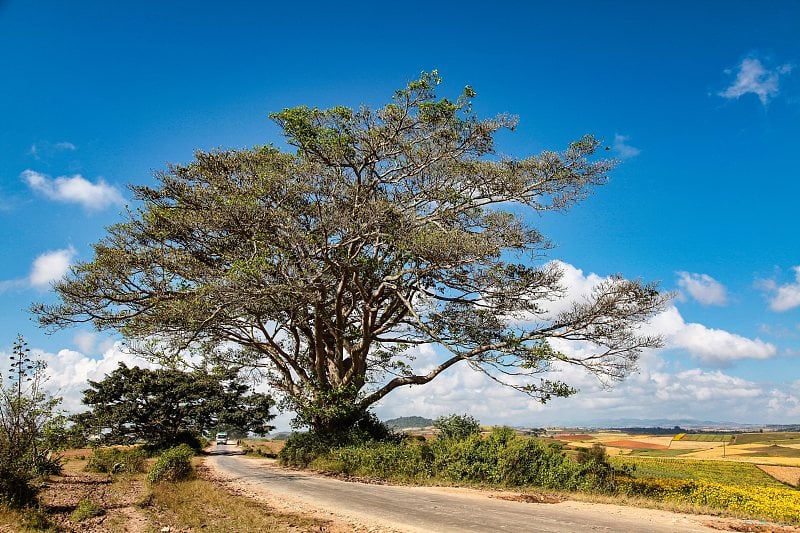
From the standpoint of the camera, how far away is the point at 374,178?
754 inches

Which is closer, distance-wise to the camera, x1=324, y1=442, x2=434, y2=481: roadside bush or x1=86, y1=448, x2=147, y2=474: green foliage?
x1=324, y1=442, x2=434, y2=481: roadside bush

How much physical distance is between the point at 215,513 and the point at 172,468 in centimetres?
624

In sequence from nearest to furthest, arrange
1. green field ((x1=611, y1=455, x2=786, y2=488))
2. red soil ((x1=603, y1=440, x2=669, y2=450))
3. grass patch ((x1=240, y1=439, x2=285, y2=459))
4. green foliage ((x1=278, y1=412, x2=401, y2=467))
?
green foliage ((x1=278, y1=412, x2=401, y2=467)) → green field ((x1=611, y1=455, x2=786, y2=488)) → grass patch ((x1=240, y1=439, x2=285, y2=459)) → red soil ((x1=603, y1=440, x2=669, y2=450))

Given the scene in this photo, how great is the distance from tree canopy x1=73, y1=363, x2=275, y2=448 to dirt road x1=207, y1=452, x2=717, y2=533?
2335 centimetres

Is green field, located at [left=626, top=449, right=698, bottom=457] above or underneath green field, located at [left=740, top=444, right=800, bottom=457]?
underneath

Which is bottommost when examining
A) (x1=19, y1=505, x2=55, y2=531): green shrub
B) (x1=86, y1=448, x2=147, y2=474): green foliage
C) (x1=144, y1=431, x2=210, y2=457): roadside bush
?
(x1=144, y1=431, x2=210, y2=457): roadside bush

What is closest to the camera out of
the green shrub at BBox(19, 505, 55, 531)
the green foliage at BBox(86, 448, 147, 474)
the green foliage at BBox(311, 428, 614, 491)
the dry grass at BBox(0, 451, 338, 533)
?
the green shrub at BBox(19, 505, 55, 531)

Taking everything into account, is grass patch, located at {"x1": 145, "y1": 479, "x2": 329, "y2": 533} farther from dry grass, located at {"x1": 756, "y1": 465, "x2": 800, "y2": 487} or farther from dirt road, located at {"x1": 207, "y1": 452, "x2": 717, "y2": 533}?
dry grass, located at {"x1": 756, "y1": 465, "x2": 800, "y2": 487}

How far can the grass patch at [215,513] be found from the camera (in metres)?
9.47

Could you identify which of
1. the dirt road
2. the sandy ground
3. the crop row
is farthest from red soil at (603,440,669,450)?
the dirt road

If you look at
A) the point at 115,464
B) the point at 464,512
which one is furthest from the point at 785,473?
the point at 115,464

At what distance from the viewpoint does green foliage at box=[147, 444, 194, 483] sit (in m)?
15.9

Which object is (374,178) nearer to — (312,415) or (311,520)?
(312,415)

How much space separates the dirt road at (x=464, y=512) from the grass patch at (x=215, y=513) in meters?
0.99
